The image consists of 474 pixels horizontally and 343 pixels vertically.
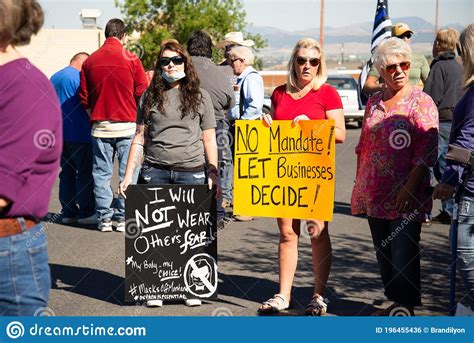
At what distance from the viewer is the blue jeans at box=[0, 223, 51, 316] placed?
333 cm

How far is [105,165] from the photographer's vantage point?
997 centimetres

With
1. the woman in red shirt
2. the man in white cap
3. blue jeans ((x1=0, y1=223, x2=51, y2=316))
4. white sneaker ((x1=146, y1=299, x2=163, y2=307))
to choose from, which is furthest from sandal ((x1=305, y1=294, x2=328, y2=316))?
blue jeans ((x1=0, y1=223, x2=51, y2=316))

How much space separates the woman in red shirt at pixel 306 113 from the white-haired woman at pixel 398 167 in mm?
347

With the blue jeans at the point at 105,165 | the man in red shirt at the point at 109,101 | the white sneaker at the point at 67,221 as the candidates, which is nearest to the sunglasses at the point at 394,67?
→ the man in red shirt at the point at 109,101

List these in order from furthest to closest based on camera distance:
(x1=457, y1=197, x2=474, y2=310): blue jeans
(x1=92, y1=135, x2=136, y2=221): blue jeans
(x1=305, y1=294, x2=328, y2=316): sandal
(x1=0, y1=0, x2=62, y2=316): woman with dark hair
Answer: (x1=92, y1=135, x2=136, y2=221): blue jeans < (x1=305, y1=294, x2=328, y2=316): sandal < (x1=457, y1=197, x2=474, y2=310): blue jeans < (x1=0, y1=0, x2=62, y2=316): woman with dark hair

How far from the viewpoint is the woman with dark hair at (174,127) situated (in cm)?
674

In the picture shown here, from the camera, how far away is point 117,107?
9.66 metres

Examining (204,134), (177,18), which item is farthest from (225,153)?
(177,18)

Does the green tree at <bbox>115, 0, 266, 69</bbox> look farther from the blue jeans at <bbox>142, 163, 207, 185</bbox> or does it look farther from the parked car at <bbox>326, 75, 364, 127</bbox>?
the blue jeans at <bbox>142, 163, 207, 185</bbox>

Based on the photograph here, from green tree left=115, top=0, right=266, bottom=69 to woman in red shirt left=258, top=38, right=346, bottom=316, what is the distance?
2994cm

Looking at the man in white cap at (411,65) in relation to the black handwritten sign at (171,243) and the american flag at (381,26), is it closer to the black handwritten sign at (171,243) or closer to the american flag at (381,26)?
the american flag at (381,26)

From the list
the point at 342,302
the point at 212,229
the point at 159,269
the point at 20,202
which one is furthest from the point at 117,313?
the point at 20,202

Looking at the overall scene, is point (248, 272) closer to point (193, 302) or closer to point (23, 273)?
point (193, 302)

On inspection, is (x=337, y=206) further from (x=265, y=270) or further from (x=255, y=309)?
(x=255, y=309)
